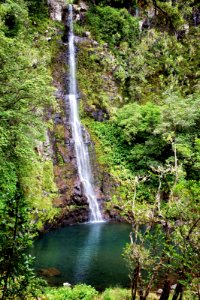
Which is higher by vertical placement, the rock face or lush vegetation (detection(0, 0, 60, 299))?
the rock face

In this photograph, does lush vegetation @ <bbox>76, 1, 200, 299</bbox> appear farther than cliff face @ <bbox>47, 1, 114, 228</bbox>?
Yes

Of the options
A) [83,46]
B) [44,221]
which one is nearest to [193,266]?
[44,221]

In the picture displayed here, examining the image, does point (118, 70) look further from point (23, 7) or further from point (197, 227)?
point (197, 227)

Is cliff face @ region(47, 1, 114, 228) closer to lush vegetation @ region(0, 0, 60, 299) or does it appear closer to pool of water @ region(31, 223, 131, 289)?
lush vegetation @ region(0, 0, 60, 299)

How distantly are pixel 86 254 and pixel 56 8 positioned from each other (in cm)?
2371

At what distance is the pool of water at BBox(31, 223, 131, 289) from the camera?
1217 cm

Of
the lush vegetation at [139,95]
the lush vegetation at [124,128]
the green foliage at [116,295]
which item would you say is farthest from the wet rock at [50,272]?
the lush vegetation at [139,95]

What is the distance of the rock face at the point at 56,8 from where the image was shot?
1142 inches

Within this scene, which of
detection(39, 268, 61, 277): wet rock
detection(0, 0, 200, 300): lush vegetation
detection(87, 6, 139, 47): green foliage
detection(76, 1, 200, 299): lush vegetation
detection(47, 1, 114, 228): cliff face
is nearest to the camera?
detection(0, 0, 200, 300): lush vegetation

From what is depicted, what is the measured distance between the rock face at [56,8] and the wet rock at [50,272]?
2395cm

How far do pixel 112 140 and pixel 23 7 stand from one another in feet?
40.4

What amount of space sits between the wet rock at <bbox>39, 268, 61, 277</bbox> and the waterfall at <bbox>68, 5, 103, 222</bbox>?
27.6 feet

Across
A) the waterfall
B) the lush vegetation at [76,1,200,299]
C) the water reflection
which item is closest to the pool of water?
the water reflection

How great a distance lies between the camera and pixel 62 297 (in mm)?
8961
